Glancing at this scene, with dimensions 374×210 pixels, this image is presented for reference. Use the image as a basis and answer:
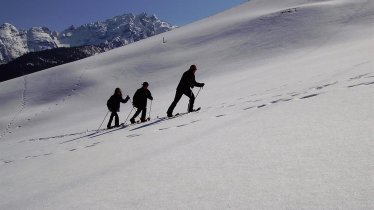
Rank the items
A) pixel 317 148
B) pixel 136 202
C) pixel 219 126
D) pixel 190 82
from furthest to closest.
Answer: pixel 190 82 → pixel 219 126 → pixel 317 148 → pixel 136 202

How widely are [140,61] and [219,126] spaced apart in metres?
34.9

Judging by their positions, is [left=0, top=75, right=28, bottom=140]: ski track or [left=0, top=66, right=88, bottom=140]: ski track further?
[left=0, top=66, right=88, bottom=140]: ski track

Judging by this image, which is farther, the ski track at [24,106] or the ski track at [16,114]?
the ski track at [24,106]

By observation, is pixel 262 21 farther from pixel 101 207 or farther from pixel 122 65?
pixel 101 207

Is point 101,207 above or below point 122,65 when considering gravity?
below

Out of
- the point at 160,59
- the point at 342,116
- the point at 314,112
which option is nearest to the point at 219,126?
the point at 314,112

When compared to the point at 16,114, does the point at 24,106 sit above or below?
above

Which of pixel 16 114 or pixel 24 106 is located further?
pixel 24 106

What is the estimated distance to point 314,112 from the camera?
7.06 metres

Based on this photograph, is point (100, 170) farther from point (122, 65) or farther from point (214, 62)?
point (122, 65)

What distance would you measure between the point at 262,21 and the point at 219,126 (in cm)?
3977

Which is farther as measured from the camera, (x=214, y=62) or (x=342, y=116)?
(x=214, y=62)

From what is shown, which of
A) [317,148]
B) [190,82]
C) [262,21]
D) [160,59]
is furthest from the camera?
[262,21]

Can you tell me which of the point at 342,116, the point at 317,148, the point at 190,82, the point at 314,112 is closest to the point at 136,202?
the point at 317,148
